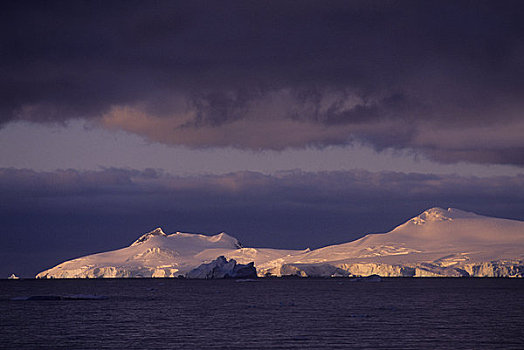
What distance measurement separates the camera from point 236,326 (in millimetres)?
60406

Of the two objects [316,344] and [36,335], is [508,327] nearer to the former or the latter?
[316,344]

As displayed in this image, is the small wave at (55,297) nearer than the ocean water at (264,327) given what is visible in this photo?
No

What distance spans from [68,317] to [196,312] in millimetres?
14883

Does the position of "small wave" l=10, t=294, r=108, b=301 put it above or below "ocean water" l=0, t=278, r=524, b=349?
above

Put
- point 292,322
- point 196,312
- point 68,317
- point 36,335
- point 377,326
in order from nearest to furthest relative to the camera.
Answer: point 36,335, point 377,326, point 292,322, point 68,317, point 196,312

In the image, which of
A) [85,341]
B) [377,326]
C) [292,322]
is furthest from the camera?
[292,322]

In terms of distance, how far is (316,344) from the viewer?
46906mm

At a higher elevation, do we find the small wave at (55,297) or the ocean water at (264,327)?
the small wave at (55,297)

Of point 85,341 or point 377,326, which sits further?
point 377,326

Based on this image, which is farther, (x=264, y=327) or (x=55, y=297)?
(x=55, y=297)

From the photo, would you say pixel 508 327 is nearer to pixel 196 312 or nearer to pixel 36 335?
pixel 196 312

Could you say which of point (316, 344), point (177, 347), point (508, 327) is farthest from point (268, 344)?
point (508, 327)

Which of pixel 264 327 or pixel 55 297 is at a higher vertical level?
pixel 55 297

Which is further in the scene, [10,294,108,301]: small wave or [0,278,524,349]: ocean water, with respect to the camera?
[10,294,108,301]: small wave
